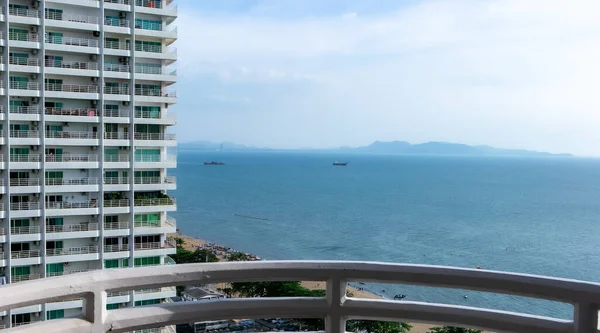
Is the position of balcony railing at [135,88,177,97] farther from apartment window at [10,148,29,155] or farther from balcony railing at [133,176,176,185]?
apartment window at [10,148,29,155]

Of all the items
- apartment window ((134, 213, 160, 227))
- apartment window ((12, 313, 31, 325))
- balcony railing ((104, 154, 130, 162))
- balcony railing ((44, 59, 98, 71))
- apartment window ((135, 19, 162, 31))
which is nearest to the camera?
apartment window ((12, 313, 31, 325))

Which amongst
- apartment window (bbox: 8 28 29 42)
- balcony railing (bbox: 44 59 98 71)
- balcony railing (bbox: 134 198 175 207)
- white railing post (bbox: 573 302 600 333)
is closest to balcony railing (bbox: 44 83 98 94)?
balcony railing (bbox: 44 59 98 71)

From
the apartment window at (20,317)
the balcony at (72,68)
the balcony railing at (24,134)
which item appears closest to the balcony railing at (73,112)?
the balcony railing at (24,134)

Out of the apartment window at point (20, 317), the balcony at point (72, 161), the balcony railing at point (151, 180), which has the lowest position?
the apartment window at point (20, 317)

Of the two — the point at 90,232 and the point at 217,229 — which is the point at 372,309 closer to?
the point at 90,232

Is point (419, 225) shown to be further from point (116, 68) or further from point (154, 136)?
point (116, 68)

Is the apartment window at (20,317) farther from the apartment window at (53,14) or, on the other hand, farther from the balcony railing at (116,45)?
the apartment window at (53,14)
